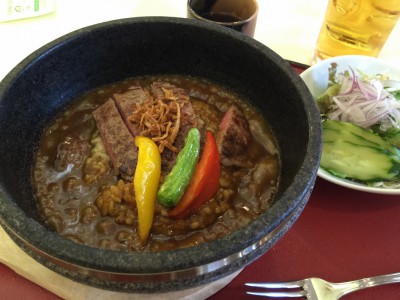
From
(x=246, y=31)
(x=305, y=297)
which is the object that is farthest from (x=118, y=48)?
(x=305, y=297)

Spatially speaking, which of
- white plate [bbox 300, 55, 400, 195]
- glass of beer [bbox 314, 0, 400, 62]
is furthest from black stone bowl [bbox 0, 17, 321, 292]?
glass of beer [bbox 314, 0, 400, 62]

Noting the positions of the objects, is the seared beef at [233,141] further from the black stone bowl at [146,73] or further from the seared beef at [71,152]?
the seared beef at [71,152]

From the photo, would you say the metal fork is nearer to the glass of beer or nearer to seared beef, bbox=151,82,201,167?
seared beef, bbox=151,82,201,167

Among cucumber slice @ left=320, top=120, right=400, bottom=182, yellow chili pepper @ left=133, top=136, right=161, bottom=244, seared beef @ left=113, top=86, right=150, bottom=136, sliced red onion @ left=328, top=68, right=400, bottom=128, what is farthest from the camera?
sliced red onion @ left=328, top=68, right=400, bottom=128

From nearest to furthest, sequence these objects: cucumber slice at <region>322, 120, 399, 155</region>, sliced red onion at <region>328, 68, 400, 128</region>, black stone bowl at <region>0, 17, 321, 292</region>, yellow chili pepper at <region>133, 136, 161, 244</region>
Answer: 1. black stone bowl at <region>0, 17, 321, 292</region>
2. yellow chili pepper at <region>133, 136, 161, 244</region>
3. cucumber slice at <region>322, 120, 399, 155</region>
4. sliced red onion at <region>328, 68, 400, 128</region>

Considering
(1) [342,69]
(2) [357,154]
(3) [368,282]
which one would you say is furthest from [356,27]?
(3) [368,282]

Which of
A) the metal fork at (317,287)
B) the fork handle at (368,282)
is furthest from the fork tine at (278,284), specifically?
the fork handle at (368,282)

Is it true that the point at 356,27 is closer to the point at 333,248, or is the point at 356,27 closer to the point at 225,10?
the point at 225,10
